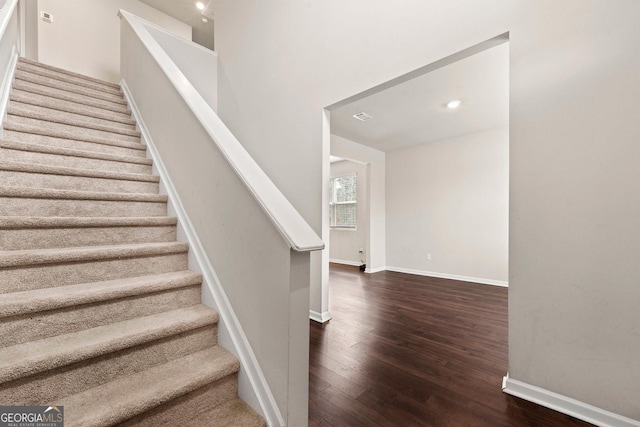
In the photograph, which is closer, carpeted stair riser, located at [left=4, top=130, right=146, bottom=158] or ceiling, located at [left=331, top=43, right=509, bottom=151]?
carpeted stair riser, located at [left=4, top=130, right=146, bottom=158]

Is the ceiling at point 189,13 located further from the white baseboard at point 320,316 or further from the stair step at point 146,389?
the stair step at point 146,389

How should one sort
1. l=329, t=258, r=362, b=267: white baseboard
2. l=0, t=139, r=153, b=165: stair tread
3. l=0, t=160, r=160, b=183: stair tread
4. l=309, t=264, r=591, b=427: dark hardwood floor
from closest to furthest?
l=309, t=264, r=591, b=427: dark hardwood floor < l=0, t=160, r=160, b=183: stair tread < l=0, t=139, r=153, b=165: stair tread < l=329, t=258, r=362, b=267: white baseboard

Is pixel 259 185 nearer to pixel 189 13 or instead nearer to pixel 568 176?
pixel 568 176

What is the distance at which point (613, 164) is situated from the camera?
1.39 meters

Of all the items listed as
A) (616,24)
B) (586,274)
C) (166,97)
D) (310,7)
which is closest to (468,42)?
(616,24)

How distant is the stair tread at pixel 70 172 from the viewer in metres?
1.71

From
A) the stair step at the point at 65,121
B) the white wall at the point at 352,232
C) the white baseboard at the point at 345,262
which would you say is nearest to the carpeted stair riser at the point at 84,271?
the stair step at the point at 65,121

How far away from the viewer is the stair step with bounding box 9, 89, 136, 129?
2.40 m

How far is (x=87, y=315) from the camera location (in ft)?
4.17

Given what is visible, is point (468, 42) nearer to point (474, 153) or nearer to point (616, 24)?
point (616, 24)

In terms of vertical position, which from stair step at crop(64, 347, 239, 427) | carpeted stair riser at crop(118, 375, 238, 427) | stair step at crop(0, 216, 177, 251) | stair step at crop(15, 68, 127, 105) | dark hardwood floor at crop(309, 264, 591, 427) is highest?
stair step at crop(15, 68, 127, 105)

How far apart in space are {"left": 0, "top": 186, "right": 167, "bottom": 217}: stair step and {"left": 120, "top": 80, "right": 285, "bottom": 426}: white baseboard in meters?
0.15

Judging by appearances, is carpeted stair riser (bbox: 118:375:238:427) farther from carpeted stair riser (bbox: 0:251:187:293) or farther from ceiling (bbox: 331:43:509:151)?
ceiling (bbox: 331:43:509:151)

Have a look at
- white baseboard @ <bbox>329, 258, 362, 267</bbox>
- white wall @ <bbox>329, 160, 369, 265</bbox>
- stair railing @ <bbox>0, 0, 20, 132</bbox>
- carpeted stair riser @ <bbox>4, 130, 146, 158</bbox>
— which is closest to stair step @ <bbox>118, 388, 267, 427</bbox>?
carpeted stair riser @ <bbox>4, 130, 146, 158</bbox>
